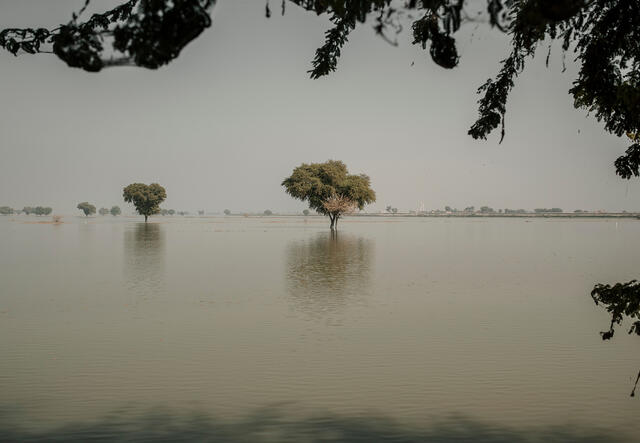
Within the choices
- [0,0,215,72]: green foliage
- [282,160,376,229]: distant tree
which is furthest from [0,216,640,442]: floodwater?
[282,160,376,229]: distant tree

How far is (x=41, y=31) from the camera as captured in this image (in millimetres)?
8094

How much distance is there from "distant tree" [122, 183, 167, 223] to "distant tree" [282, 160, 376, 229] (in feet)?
177

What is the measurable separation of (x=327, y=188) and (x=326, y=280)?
202 feet

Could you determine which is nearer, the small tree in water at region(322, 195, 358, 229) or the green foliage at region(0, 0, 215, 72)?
the green foliage at region(0, 0, 215, 72)

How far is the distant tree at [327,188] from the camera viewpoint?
87938mm

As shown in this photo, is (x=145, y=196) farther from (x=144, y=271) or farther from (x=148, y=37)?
(x=148, y=37)

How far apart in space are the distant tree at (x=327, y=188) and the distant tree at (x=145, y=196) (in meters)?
54.1

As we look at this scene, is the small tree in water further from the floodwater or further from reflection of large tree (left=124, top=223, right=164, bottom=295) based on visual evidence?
the floodwater

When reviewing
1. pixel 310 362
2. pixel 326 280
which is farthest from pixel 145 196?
pixel 310 362

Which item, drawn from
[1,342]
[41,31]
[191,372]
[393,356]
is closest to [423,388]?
[393,356]

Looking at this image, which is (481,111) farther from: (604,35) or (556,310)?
(556,310)

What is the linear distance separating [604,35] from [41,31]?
7197 millimetres

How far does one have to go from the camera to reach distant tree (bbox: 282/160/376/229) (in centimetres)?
8794

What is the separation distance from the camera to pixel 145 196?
135000 millimetres
